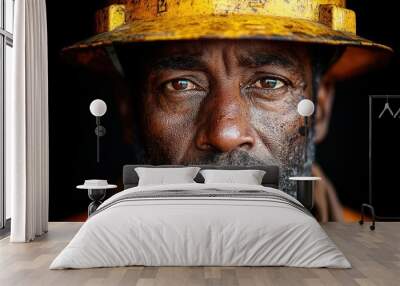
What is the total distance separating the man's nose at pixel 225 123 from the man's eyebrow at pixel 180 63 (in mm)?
473

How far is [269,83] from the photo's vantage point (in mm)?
7461

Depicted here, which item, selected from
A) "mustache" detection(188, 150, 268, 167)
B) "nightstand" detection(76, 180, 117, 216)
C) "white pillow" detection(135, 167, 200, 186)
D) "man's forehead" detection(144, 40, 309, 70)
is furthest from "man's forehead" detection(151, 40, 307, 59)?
"nightstand" detection(76, 180, 117, 216)

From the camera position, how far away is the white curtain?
6156 mm

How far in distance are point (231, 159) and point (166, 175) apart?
3.05 feet

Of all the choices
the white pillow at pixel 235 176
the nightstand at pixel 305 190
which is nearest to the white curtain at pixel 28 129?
the white pillow at pixel 235 176

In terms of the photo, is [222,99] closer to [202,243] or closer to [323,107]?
[323,107]

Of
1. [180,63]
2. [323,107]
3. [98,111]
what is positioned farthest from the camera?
[323,107]

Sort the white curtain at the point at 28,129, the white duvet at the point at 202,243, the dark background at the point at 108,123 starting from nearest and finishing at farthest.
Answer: the white duvet at the point at 202,243 < the white curtain at the point at 28,129 < the dark background at the point at 108,123

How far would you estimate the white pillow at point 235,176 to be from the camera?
22.6 feet

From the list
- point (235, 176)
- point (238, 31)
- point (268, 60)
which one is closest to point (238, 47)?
point (238, 31)

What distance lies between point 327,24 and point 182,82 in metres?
2.04

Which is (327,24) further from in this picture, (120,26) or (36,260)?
(36,260)

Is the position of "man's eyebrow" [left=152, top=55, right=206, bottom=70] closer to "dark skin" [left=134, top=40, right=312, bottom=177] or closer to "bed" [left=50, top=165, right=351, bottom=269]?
"dark skin" [left=134, top=40, right=312, bottom=177]

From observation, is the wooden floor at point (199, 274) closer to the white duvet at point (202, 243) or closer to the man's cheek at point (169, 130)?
the white duvet at point (202, 243)
